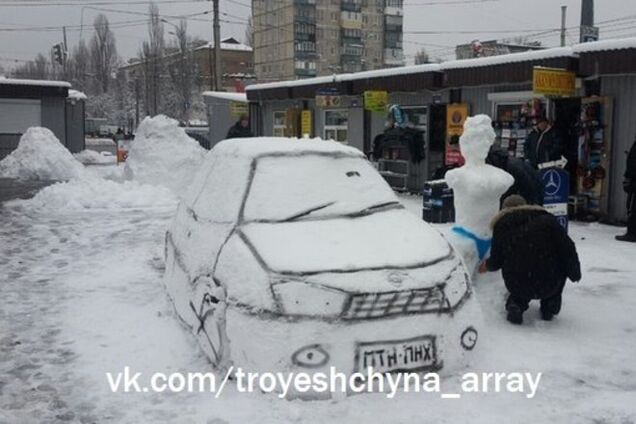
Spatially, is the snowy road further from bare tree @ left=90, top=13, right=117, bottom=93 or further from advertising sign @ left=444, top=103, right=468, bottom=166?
bare tree @ left=90, top=13, right=117, bottom=93

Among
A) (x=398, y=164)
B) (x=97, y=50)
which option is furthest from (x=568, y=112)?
(x=97, y=50)

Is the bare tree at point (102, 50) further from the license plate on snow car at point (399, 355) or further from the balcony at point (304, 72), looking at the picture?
the license plate on snow car at point (399, 355)

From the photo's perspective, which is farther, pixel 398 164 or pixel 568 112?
pixel 398 164

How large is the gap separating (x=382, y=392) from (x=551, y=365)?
1450 millimetres

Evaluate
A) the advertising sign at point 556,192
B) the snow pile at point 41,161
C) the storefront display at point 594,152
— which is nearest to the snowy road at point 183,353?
the advertising sign at point 556,192

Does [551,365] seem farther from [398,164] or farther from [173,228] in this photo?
[398,164]

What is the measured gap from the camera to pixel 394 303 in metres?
4.28

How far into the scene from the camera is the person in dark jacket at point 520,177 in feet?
21.7

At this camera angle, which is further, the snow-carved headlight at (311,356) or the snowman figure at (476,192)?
the snowman figure at (476,192)

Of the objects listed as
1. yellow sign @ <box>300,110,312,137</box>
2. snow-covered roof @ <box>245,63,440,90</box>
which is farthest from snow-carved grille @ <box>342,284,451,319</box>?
yellow sign @ <box>300,110,312,137</box>

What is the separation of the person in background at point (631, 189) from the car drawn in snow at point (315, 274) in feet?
17.3

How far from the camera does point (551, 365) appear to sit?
4902mm

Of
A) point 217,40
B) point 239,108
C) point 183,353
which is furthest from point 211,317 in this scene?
point 217,40

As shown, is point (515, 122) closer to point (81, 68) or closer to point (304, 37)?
point (304, 37)
